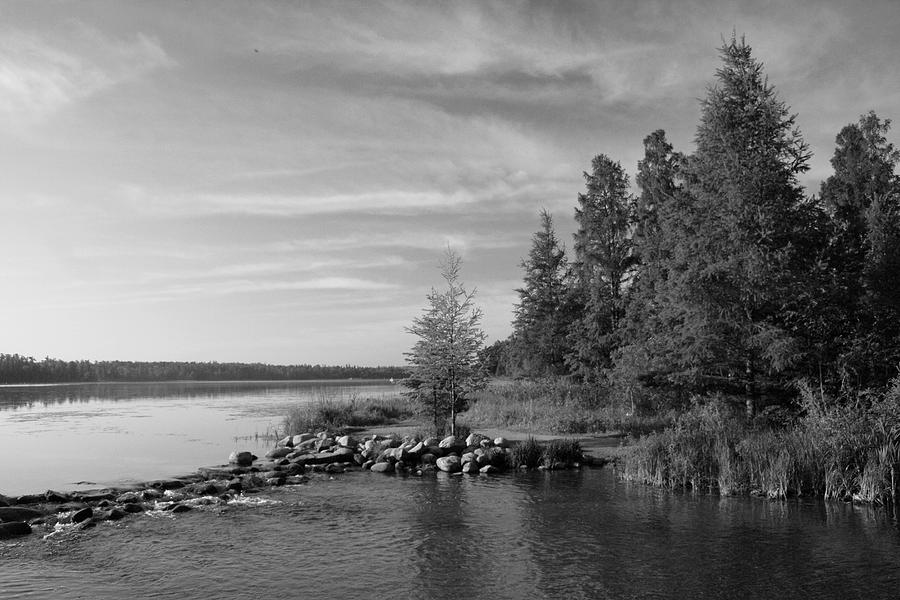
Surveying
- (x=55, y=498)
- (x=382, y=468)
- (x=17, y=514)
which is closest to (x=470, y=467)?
(x=382, y=468)

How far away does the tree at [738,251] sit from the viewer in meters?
20.9

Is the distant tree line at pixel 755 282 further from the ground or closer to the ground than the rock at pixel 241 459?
further from the ground

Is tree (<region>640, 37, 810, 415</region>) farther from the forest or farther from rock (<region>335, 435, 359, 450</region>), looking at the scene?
rock (<region>335, 435, 359, 450</region>)

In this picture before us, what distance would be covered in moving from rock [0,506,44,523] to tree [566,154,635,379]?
92.1 ft

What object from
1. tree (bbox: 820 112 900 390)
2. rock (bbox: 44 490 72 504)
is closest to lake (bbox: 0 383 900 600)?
rock (bbox: 44 490 72 504)

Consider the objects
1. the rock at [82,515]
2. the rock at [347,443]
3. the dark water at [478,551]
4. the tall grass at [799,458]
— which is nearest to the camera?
the dark water at [478,551]

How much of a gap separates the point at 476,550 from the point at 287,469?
1098cm

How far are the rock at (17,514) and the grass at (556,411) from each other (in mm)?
18609

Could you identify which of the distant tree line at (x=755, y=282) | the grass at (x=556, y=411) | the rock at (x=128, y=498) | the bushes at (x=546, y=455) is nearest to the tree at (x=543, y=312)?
the grass at (x=556, y=411)

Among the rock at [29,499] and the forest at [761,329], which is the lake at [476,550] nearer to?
the forest at [761,329]

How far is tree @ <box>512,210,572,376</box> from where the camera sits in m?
40.5

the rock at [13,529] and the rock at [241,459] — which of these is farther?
the rock at [241,459]

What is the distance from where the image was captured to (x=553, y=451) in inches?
831

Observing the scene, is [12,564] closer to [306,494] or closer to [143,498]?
[143,498]
